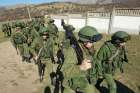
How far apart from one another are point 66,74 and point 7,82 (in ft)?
19.2

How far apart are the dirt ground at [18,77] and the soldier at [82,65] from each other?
4.25 metres

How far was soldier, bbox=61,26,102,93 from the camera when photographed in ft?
12.0

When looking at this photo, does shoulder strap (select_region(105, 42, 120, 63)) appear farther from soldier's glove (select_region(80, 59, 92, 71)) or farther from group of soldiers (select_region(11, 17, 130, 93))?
soldier's glove (select_region(80, 59, 92, 71))

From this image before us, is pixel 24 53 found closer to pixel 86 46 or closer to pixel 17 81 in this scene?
pixel 17 81

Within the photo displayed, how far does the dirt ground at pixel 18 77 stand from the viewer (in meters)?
8.29

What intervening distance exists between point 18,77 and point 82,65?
6307mm

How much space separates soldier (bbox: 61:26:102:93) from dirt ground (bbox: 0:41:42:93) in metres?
4.25

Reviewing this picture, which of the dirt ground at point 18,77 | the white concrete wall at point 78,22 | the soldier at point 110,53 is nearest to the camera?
the soldier at point 110,53

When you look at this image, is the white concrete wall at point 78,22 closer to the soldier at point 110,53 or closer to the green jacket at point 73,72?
the soldier at point 110,53

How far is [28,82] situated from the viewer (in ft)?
29.2

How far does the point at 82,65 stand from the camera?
376cm

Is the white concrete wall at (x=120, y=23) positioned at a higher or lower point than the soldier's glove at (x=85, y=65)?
lower

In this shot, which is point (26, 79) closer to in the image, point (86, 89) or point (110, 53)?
point (110, 53)

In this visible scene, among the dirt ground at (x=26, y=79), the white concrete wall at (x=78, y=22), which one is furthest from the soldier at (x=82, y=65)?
the white concrete wall at (x=78, y=22)
